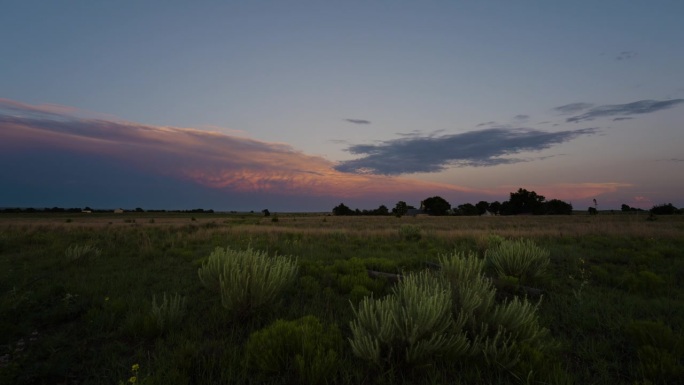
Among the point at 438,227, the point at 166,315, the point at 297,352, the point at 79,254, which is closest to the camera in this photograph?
the point at 297,352

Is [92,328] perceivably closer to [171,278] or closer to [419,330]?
[171,278]

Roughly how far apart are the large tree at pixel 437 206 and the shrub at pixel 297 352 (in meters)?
97.6

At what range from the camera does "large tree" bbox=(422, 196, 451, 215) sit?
323 ft

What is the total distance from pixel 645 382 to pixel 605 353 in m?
0.98

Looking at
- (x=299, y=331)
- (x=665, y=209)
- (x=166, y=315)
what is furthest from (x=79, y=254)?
(x=665, y=209)

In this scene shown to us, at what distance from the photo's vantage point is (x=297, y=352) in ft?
12.9

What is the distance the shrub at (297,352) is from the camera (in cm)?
349

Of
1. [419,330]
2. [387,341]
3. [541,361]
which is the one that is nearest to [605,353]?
[541,361]

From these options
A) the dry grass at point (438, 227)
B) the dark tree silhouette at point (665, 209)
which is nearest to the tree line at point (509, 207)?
the dark tree silhouette at point (665, 209)

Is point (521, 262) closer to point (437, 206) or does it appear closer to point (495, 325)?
point (495, 325)

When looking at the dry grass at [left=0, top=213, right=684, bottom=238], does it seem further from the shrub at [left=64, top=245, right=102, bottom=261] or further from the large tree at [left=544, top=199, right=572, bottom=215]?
the large tree at [left=544, top=199, right=572, bottom=215]

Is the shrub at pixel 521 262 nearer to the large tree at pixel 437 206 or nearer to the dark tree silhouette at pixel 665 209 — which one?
the dark tree silhouette at pixel 665 209

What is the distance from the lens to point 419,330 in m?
3.68

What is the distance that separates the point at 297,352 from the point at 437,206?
98658 mm
